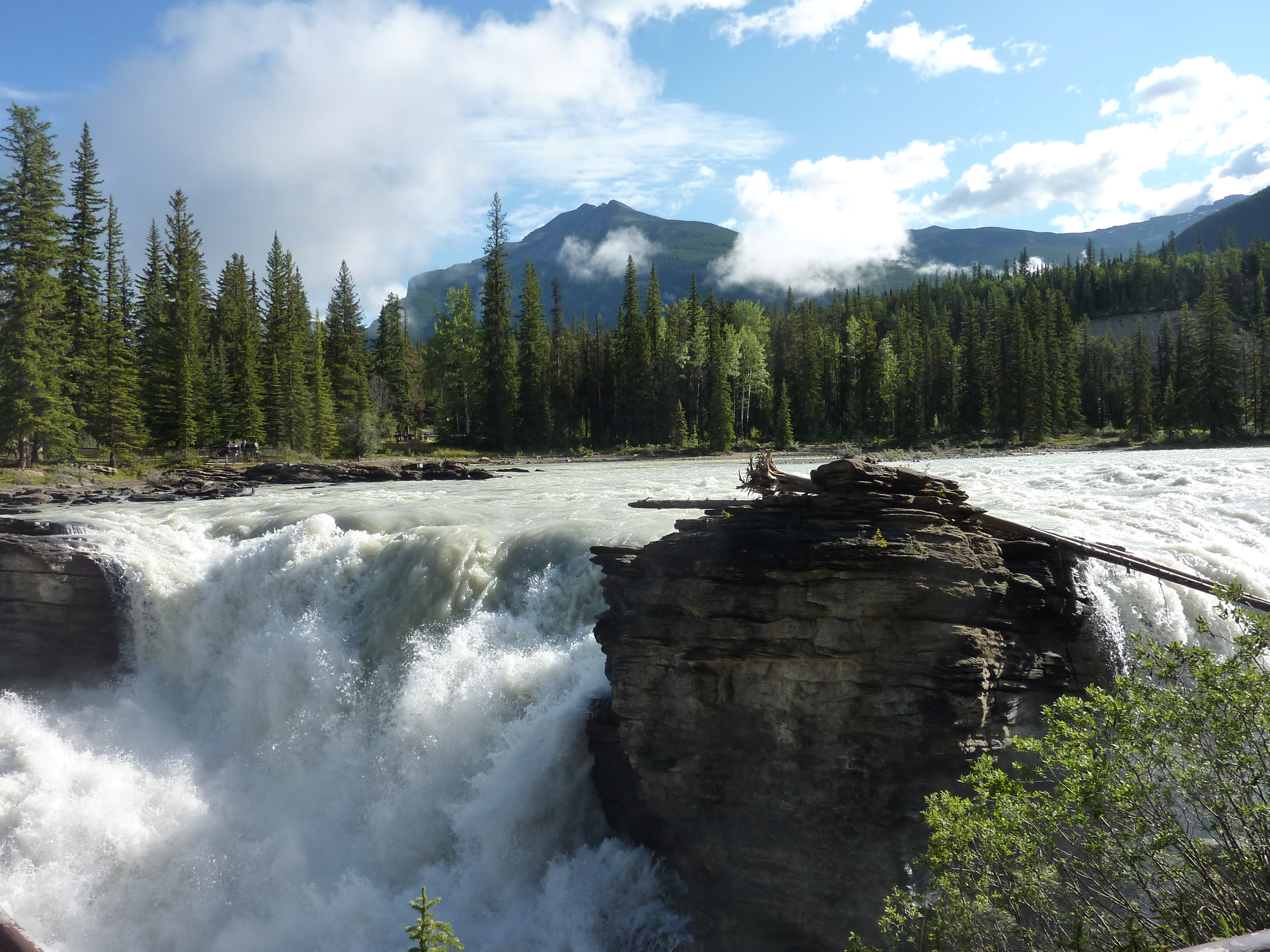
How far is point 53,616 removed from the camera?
680 inches

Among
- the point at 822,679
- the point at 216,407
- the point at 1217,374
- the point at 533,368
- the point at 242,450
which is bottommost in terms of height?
the point at 822,679

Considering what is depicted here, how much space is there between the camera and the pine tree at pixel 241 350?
56.8 m

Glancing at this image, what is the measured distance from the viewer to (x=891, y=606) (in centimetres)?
934

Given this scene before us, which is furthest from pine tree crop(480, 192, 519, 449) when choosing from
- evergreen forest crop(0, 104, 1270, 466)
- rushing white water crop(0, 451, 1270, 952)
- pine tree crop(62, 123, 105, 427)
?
rushing white water crop(0, 451, 1270, 952)

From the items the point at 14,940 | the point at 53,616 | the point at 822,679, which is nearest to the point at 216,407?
the point at 53,616

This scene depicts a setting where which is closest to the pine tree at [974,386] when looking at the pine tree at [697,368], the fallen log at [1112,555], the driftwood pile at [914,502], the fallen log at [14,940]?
the pine tree at [697,368]

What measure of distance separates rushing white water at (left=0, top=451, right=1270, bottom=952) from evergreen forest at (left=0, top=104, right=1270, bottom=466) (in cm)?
3092

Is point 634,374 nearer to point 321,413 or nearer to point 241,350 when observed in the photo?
point 321,413

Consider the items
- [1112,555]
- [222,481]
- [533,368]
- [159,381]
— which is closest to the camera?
[1112,555]

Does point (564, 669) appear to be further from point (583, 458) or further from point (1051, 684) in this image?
point (583, 458)

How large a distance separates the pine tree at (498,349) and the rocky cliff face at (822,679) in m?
58.2

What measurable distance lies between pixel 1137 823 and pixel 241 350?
66.6 metres

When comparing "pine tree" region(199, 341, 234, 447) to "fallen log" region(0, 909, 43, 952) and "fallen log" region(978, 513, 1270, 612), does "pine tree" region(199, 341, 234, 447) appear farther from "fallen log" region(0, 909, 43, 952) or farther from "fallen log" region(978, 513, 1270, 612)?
"fallen log" region(0, 909, 43, 952)

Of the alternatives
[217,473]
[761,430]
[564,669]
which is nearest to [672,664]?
[564,669]
